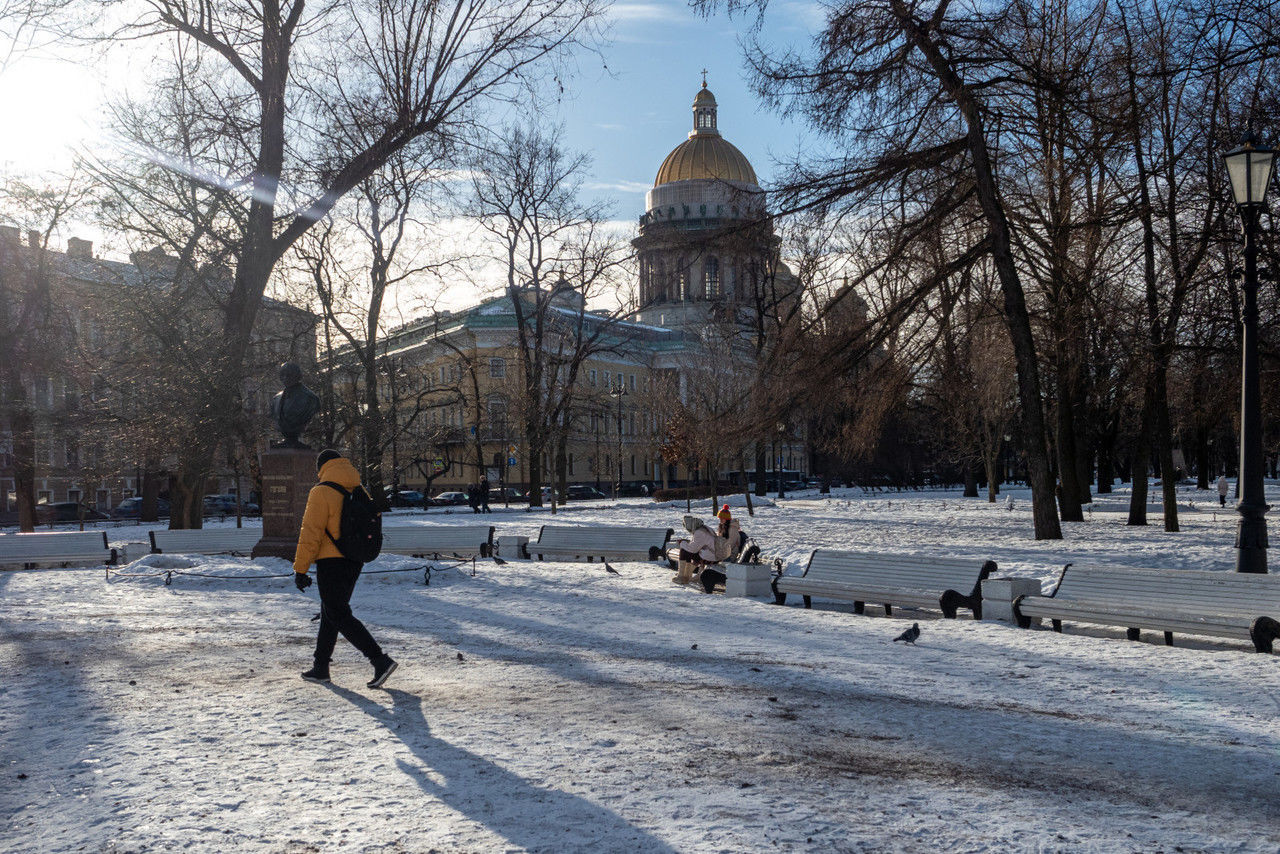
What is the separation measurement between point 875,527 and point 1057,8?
11961mm

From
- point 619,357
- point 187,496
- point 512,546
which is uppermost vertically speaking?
point 619,357

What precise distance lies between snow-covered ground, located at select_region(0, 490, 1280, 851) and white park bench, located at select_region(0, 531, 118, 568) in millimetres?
7312

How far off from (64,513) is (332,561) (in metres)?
44.3

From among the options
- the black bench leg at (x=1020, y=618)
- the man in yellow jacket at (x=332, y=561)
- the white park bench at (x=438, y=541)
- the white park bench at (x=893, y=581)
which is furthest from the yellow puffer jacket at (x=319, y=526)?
the white park bench at (x=438, y=541)

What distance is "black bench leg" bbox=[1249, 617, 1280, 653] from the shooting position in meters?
9.23

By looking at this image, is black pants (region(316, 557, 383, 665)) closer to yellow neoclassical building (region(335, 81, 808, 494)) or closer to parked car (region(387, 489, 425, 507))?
yellow neoclassical building (region(335, 81, 808, 494))

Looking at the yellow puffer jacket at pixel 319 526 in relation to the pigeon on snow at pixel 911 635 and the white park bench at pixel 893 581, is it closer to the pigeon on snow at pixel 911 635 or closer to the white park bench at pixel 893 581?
the pigeon on snow at pixel 911 635

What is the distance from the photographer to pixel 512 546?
66.6ft

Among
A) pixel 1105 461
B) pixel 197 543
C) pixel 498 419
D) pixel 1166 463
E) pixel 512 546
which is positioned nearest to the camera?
pixel 197 543

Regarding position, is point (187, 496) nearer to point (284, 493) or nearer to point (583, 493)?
point (284, 493)

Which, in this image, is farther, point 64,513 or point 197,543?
point 64,513

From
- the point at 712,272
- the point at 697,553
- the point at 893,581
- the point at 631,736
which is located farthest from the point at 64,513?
the point at 631,736

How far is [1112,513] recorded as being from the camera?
32.3 meters

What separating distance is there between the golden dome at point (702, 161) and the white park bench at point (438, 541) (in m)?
69.6
